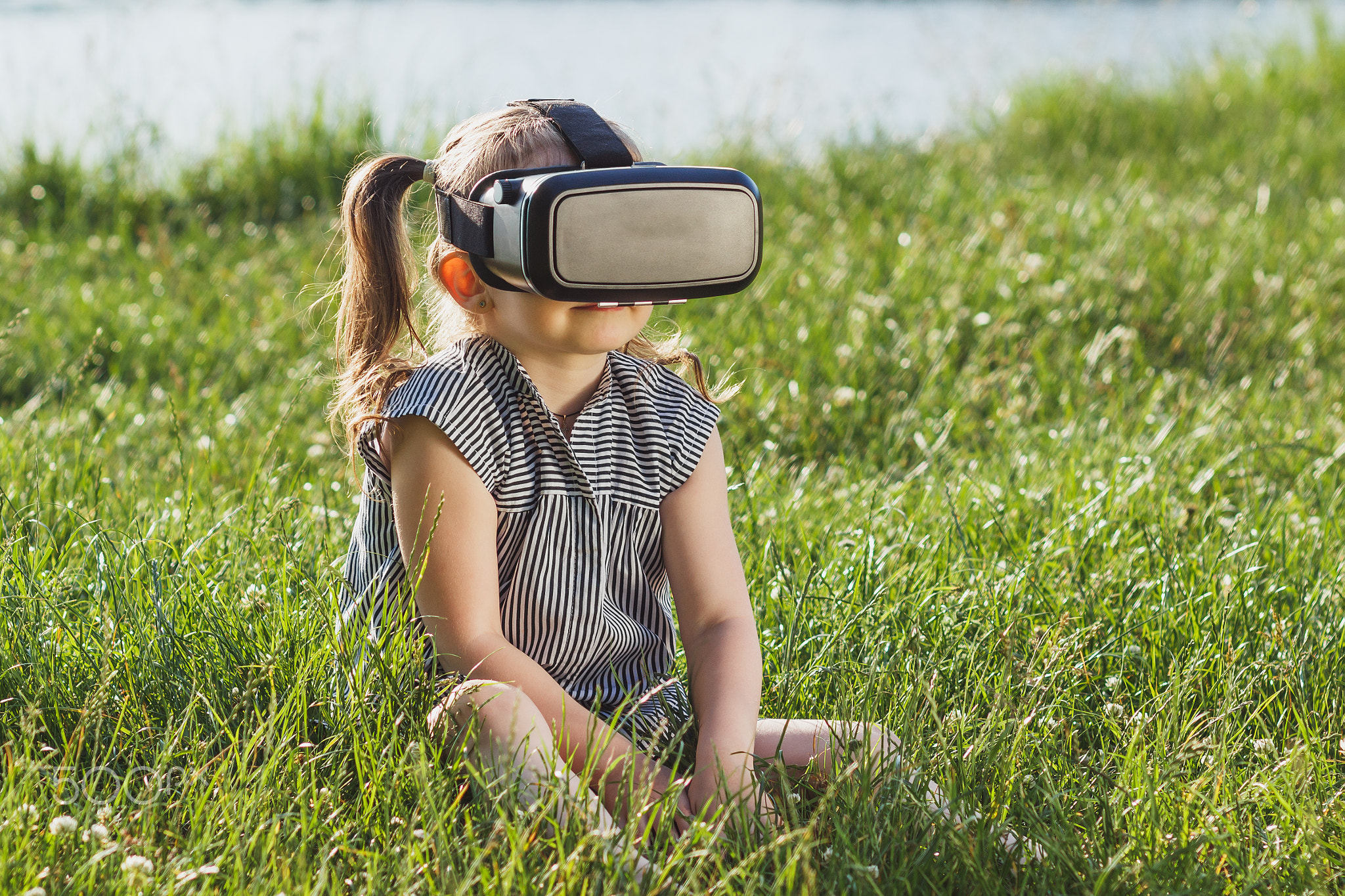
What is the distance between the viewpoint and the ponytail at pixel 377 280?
1.87 m

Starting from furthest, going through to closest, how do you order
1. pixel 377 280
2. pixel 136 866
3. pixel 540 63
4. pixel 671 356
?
1. pixel 540 63
2. pixel 671 356
3. pixel 377 280
4. pixel 136 866

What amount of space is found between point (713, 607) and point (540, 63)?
5.77 m

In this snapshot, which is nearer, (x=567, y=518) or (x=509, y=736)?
(x=509, y=736)

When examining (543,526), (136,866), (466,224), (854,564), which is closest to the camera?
(136,866)

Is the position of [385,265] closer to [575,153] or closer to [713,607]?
[575,153]

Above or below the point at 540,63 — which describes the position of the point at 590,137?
below

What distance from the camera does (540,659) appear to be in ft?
5.95

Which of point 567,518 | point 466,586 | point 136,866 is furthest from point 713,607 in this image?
point 136,866

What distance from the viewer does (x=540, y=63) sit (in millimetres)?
7039

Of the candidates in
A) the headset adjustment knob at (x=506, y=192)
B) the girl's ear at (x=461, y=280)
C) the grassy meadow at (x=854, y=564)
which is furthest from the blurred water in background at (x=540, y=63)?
the headset adjustment knob at (x=506, y=192)

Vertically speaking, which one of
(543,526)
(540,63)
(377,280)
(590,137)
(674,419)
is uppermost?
(540,63)

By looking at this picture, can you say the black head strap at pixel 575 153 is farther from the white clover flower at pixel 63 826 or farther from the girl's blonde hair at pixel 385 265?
the white clover flower at pixel 63 826

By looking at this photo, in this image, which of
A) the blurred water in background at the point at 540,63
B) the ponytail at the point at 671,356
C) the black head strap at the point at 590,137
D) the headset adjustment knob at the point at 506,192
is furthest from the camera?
the blurred water in background at the point at 540,63

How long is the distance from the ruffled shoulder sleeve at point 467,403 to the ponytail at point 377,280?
98mm
